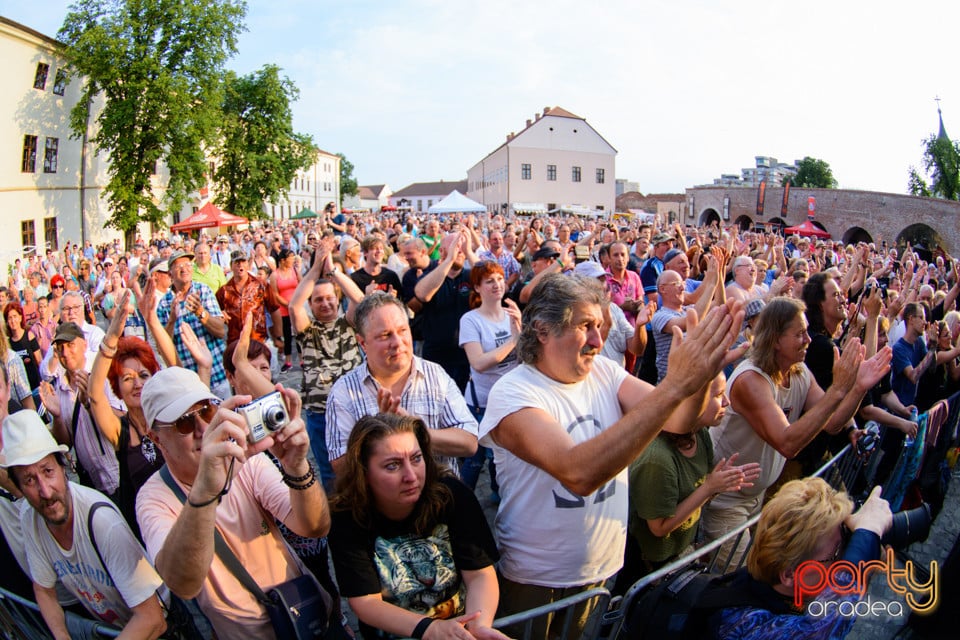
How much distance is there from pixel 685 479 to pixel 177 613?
2.08m

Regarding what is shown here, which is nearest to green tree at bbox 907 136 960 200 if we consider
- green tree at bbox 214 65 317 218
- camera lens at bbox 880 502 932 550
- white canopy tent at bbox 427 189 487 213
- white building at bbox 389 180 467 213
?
white canopy tent at bbox 427 189 487 213

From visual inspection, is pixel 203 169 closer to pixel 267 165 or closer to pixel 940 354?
pixel 267 165

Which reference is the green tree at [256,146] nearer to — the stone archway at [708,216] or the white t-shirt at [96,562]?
the stone archway at [708,216]

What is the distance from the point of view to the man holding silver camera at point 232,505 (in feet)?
5.99

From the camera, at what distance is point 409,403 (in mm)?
2793

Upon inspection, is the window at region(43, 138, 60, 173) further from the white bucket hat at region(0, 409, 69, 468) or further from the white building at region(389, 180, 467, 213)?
the white building at region(389, 180, 467, 213)

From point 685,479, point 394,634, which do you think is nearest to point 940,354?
point 685,479

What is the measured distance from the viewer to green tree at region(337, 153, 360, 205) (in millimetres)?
103062

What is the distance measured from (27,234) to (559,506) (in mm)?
32922

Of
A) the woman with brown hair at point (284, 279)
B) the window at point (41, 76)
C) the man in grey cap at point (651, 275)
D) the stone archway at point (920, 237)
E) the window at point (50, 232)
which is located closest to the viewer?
the man in grey cap at point (651, 275)

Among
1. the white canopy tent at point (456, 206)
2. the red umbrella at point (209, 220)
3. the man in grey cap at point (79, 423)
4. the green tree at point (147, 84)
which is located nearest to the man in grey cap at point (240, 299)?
the man in grey cap at point (79, 423)

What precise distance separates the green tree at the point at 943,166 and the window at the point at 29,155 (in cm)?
5672

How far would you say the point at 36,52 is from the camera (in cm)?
2730

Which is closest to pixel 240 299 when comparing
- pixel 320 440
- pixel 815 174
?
pixel 320 440
